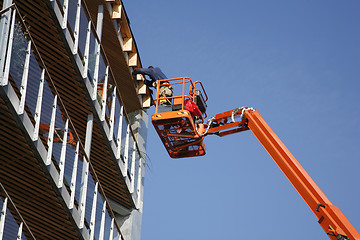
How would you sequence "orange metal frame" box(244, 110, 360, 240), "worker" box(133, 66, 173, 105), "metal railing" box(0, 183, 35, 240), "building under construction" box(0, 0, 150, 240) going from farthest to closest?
"worker" box(133, 66, 173, 105) → "orange metal frame" box(244, 110, 360, 240) → "building under construction" box(0, 0, 150, 240) → "metal railing" box(0, 183, 35, 240)

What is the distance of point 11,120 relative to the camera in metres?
15.1

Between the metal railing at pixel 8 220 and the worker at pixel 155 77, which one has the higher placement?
the worker at pixel 155 77

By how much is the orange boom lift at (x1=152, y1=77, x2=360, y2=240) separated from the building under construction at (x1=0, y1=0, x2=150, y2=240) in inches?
55.3

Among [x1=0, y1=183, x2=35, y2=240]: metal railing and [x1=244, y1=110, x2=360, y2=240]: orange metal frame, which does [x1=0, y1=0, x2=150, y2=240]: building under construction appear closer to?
[x1=0, y1=183, x2=35, y2=240]: metal railing

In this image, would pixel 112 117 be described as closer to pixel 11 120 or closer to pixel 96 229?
pixel 96 229

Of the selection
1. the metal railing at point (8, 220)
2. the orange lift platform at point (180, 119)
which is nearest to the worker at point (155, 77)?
the orange lift platform at point (180, 119)

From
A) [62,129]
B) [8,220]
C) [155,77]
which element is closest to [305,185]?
[62,129]

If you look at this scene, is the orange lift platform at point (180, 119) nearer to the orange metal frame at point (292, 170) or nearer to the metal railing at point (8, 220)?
the orange metal frame at point (292, 170)

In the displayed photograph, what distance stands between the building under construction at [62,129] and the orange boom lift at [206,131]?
1404 millimetres

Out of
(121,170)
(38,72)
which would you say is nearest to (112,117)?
(121,170)

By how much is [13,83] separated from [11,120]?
0.88 m

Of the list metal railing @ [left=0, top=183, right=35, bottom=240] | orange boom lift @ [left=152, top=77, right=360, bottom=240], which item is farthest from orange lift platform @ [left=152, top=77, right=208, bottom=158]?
metal railing @ [left=0, top=183, right=35, bottom=240]

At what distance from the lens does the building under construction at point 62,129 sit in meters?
14.8

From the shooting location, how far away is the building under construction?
48.4 feet
